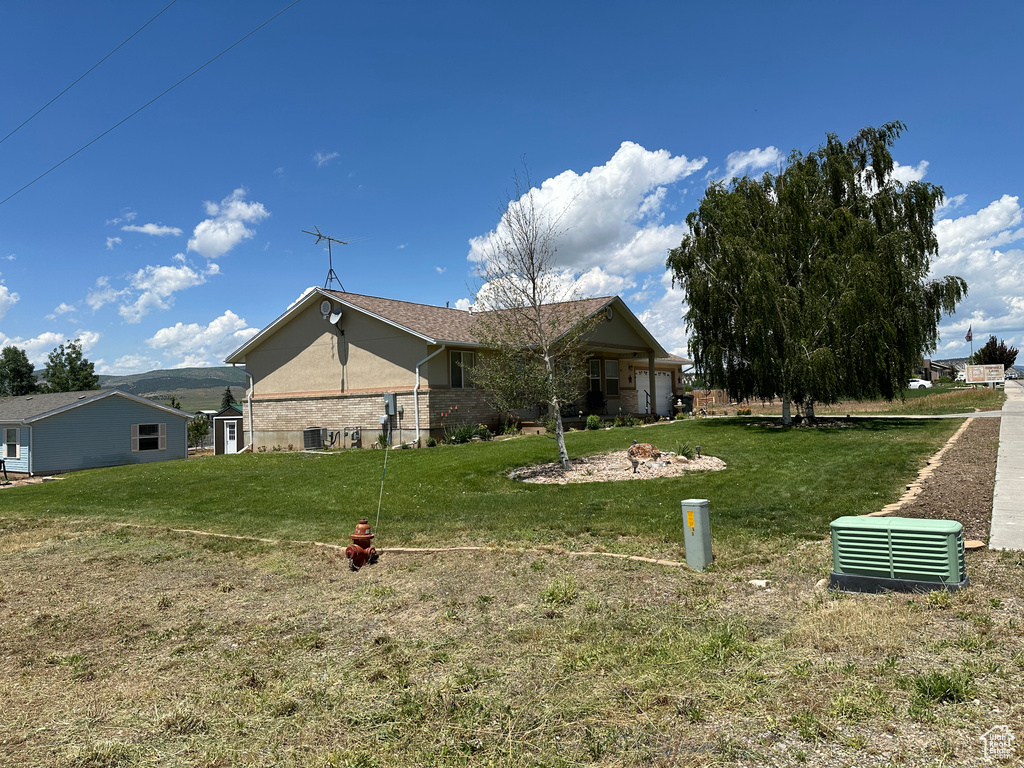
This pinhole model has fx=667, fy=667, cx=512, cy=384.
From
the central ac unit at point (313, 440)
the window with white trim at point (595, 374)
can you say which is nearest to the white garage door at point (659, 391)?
the window with white trim at point (595, 374)

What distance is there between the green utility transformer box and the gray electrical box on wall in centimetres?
125

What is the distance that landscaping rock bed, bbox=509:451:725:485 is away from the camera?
1373cm

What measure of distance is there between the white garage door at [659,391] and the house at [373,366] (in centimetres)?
196

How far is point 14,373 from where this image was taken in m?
Answer: 61.3

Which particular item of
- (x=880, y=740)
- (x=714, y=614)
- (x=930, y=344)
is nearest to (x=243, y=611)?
(x=714, y=614)

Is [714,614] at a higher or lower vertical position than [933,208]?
lower

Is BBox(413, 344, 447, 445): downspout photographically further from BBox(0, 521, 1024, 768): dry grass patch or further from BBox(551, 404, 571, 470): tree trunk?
BBox(0, 521, 1024, 768): dry grass patch

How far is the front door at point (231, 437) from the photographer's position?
30.9 meters

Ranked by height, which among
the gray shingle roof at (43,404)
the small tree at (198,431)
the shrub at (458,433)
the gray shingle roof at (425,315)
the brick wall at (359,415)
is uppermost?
the gray shingle roof at (425,315)

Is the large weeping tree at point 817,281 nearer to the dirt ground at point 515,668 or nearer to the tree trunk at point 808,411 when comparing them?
the tree trunk at point 808,411

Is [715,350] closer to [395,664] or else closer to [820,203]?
[820,203]

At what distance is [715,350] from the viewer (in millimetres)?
23281

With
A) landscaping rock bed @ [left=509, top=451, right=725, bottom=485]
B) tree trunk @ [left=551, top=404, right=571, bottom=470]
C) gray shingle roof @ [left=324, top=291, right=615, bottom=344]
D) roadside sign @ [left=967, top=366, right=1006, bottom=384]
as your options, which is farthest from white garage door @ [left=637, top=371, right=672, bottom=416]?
roadside sign @ [left=967, top=366, right=1006, bottom=384]

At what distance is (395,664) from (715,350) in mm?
20425
